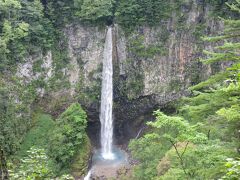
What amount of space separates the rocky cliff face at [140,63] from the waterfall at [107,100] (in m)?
0.47

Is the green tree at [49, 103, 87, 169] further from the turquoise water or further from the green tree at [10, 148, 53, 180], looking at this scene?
the green tree at [10, 148, 53, 180]

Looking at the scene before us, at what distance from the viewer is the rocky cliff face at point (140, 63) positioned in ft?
90.8

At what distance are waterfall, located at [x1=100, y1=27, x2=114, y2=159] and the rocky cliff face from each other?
0.47m

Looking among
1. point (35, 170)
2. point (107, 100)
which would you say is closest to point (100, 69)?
point (107, 100)

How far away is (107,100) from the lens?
28891 mm

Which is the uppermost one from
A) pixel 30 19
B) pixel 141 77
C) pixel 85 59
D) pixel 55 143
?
pixel 30 19

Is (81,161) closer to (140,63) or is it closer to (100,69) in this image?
(100,69)

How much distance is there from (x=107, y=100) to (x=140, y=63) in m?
4.30

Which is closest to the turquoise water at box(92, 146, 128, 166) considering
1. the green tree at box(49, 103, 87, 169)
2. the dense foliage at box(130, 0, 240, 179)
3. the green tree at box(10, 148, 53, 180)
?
the green tree at box(49, 103, 87, 169)

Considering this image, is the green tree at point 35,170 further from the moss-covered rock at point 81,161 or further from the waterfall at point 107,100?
the waterfall at point 107,100

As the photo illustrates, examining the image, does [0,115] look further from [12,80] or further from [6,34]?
[6,34]

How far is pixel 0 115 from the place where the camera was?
23344 mm

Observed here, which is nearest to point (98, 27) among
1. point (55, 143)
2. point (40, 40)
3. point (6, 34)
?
point (40, 40)

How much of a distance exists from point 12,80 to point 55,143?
6095 mm
